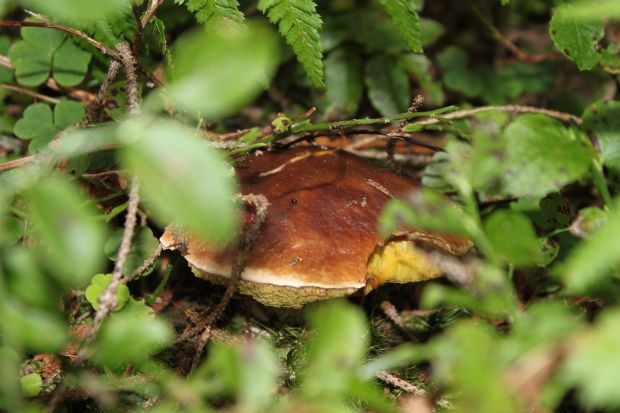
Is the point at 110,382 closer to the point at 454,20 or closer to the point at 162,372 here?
the point at 162,372

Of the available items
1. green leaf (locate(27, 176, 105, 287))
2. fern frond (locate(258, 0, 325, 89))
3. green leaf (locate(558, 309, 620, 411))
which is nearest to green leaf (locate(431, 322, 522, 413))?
green leaf (locate(558, 309, 620, 411))

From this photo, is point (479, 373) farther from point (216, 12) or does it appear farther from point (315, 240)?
point (216, 12)

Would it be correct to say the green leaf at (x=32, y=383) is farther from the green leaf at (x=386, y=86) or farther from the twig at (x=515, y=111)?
the green leaf at (x=386, y=86)

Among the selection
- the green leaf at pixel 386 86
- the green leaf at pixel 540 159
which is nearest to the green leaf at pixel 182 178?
the green leaf at pixel 540 159

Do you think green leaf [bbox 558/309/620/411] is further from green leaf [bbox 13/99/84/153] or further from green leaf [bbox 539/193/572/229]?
green leaf [bbox 13/99/84/153]

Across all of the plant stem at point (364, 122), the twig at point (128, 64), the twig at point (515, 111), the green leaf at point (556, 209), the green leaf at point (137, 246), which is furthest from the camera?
the twig at point (515, 111)

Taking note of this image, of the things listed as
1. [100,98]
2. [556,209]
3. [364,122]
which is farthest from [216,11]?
[556,209]

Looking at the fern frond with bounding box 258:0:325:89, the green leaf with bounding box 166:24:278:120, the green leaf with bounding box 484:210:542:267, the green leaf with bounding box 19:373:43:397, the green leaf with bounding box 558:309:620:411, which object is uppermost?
the green leaf with bounding box 166:24:278:120

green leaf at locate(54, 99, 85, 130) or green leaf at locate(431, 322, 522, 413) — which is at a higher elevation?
green leaf at locate(431, 322, 522, 413)
